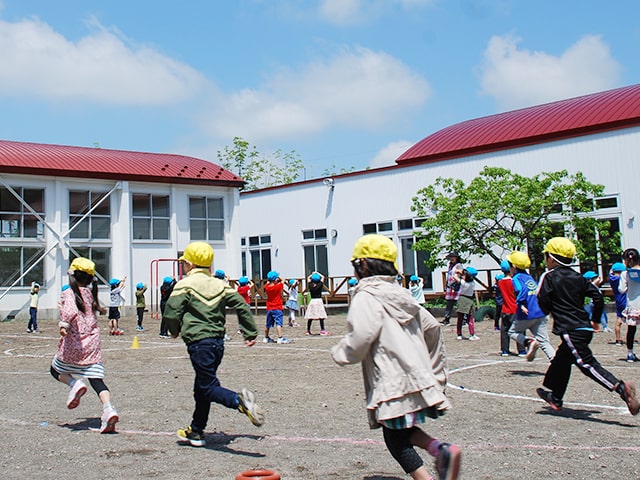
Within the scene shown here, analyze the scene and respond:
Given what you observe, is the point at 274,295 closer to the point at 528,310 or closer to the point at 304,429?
the point at 528,310

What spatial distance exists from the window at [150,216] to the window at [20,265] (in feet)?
14.2

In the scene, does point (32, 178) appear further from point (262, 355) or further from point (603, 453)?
point (603, 453)

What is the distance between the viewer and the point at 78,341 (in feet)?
24.0

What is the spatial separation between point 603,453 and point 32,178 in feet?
97.0

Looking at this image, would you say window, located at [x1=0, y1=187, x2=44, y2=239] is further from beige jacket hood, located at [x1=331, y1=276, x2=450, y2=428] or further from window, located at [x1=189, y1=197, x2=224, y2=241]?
beige jacket hood, located at [x1=331, y1=276, x2=450, y2=428]

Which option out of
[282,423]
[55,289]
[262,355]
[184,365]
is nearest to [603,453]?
[282,423]

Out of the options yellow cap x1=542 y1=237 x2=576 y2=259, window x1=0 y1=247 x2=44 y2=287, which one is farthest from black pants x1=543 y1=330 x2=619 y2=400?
window x1=0 y1=247 x2=44 y2=287

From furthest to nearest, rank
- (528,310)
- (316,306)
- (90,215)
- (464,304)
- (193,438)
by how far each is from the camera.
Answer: (90,215) → (316,306) → (464,304) → (528,310) → (193,438)

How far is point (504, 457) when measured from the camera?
572 cm

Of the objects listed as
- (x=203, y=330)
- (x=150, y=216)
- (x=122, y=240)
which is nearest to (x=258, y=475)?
(x=203, y=330)

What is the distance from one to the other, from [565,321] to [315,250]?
29.8m

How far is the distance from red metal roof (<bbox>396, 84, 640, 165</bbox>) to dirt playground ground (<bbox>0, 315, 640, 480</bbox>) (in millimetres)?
18236

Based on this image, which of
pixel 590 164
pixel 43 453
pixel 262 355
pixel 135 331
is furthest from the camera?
pixel 590 164

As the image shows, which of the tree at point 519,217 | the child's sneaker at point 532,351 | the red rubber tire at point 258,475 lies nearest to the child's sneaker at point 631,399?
the child's sneaker at point 532,351
